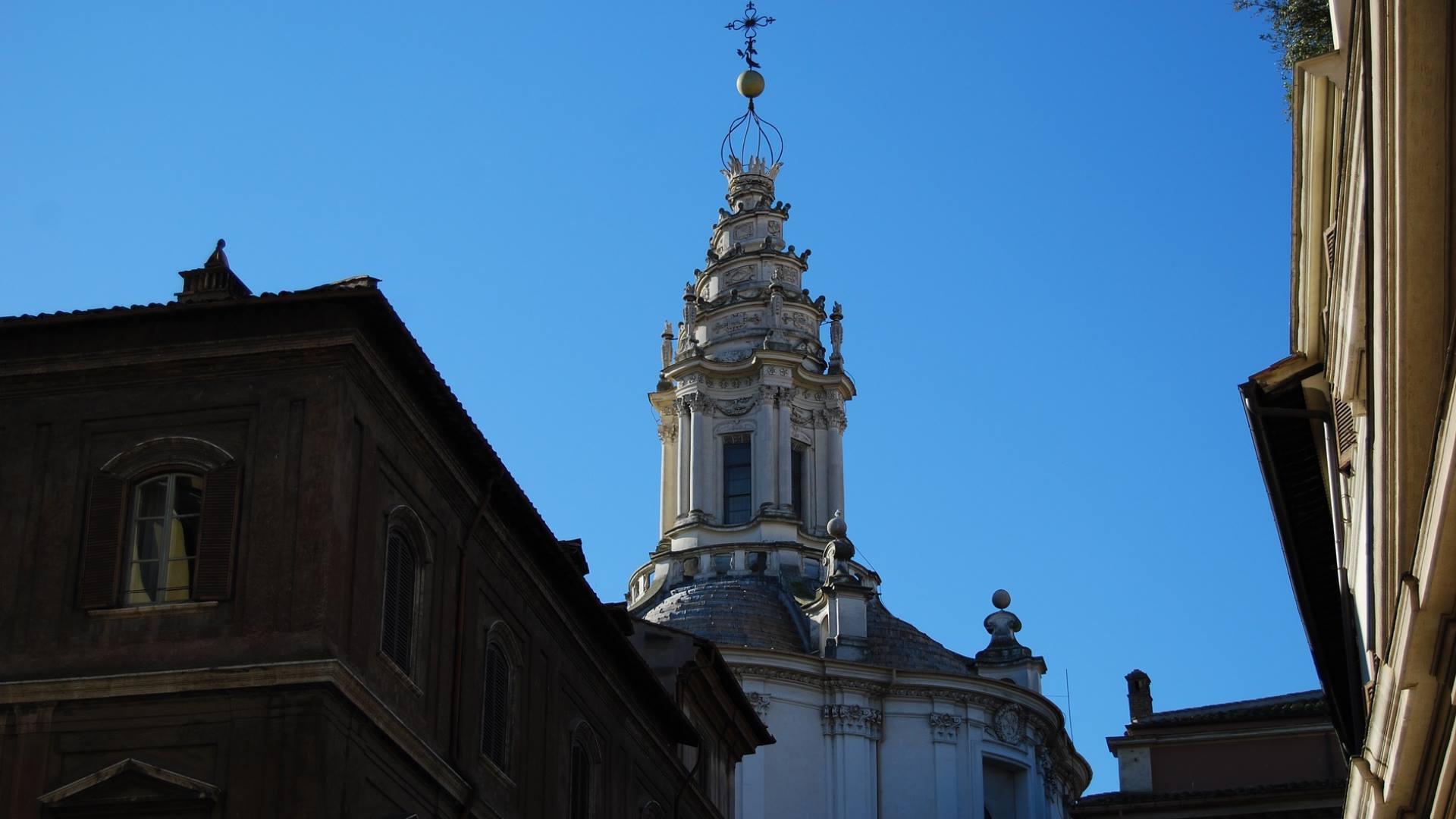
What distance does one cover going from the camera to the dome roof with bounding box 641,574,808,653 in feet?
194

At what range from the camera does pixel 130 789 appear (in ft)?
68.2

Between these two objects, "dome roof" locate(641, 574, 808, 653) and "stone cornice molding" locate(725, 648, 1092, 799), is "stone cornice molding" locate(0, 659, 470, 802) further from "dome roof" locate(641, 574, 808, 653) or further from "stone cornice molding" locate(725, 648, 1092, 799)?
"dome roof" locate(641, 574, 808, 653)

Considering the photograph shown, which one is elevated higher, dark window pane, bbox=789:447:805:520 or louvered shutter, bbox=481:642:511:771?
dark window pane, bbox=789:447:805:520

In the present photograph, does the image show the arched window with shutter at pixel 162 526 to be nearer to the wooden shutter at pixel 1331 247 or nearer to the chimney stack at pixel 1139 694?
the wooden shutter at pixel 1331 247

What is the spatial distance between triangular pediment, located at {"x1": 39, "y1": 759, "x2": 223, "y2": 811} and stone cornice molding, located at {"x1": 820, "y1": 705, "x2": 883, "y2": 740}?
38742 mm

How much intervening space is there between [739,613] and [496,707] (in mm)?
33878

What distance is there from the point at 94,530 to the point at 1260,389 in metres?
12.9

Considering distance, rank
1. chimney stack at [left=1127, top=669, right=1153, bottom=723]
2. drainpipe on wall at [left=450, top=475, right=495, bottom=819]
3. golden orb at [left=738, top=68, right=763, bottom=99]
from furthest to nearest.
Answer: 1. golden orb at [left=738, top=68, right=763, bottom=99]
2. chimney stack at [left=1127, top=669, right=1153, bottom=723]
3. drainpipe on wall at [left=450, top=475, right=495, bottom=819]

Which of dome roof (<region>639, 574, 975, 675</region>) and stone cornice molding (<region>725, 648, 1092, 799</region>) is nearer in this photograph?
stone cornice molding (<region>725, 648, 1092, 799</region>)

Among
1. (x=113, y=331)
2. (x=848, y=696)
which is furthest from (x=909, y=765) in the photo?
(x=113, y=331)

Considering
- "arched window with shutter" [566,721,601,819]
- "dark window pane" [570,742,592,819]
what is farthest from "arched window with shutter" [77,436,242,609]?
"dark window pane" [570,742,592,819]

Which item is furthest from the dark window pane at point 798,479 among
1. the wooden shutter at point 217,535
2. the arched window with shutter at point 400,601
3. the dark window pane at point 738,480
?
the wooden shutter at point 217,535

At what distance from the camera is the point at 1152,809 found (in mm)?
43719

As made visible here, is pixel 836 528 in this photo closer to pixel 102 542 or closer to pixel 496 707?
pixel 496 707
